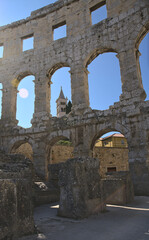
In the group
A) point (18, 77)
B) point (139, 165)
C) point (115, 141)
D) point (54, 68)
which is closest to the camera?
point (139, 165)

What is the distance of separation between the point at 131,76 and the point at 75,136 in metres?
3.93

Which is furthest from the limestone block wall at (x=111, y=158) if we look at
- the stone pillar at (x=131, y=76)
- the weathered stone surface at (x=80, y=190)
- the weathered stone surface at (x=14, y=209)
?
the weathered stone surface at (x=14, y=209)

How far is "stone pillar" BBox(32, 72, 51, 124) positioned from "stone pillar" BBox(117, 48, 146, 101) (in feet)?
14.8

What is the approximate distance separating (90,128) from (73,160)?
17.4 ft

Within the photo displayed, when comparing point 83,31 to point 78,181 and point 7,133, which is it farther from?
point 78,181

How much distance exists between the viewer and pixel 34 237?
2.64 m

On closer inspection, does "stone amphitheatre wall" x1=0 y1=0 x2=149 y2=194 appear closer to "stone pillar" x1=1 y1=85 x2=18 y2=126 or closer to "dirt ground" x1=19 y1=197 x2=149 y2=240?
"stone pillar" x1=1 y1=85 x2=18 y2=126

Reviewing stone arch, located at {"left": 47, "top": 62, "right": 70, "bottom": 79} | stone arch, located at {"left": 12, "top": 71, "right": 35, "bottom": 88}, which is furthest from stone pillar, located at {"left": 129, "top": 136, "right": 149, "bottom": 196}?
stone arch, located at {"left": 12, "top": 71, "right": 35, "bottom": 88}

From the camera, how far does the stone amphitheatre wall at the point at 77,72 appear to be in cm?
839

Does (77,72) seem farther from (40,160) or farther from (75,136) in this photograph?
(40,160)

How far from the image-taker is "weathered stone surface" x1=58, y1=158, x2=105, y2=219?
3.82 metres

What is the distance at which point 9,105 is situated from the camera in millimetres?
12242

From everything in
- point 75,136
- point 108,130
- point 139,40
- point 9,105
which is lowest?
point 75,136

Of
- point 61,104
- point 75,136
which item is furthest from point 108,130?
point 61,104
